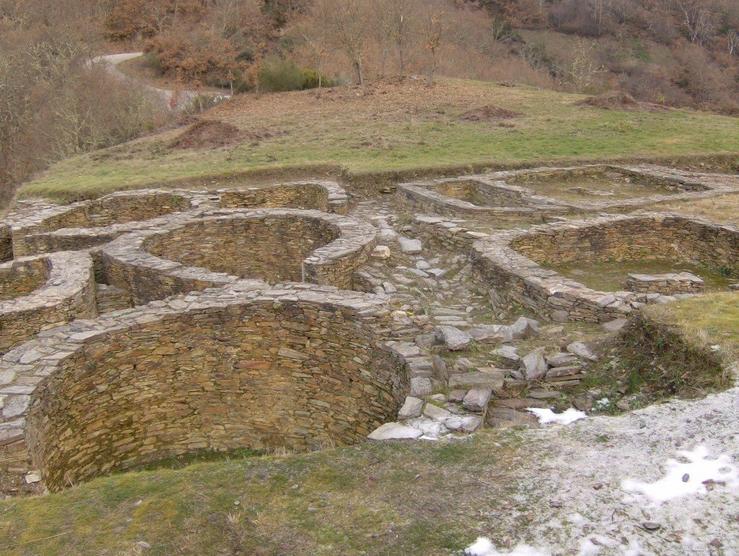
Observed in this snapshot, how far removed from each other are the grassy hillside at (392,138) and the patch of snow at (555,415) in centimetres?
1231

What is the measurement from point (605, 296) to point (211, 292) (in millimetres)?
4659

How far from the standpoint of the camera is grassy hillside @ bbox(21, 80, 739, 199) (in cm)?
1861

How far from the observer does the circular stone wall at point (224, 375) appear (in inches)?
253

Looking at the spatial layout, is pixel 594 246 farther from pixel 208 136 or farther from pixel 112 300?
pixel 208 136

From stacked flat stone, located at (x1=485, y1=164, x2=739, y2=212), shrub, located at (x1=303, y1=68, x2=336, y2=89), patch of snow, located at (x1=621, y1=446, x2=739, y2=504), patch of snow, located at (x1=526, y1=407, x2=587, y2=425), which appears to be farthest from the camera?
shrub, located at (x1=303, y1=68, x2=336, y2=89)

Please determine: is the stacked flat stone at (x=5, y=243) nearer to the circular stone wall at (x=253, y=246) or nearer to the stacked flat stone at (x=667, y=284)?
the circular stone wall at (x=253, y=246)

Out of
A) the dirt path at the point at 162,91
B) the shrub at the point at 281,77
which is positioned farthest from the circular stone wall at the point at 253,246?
the shrub at the point at 281,77

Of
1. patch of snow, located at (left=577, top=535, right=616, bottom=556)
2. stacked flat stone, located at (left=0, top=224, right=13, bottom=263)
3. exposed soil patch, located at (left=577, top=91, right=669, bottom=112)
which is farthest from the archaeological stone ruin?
exposed soil patch, located at (left=577, top=91, right=669, bottom=112)

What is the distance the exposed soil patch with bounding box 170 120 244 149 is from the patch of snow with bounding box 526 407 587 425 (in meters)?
18.6

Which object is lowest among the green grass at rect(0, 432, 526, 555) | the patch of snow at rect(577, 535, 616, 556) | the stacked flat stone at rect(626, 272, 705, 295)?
the stacked flat stone at rect(626, 272, 705, 295)

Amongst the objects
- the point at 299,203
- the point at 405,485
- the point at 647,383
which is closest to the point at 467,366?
the point at 647,383

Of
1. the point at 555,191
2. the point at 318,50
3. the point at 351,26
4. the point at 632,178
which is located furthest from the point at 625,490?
the point at 318,50

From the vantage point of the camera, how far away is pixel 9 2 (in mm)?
39219

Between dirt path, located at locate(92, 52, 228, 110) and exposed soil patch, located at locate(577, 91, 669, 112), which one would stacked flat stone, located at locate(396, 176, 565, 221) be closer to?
exposed soil patch, located at locate(577, 91, 669, 112)
